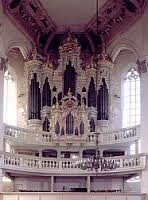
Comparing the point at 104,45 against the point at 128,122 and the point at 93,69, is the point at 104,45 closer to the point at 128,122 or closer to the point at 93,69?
the point at 93,69

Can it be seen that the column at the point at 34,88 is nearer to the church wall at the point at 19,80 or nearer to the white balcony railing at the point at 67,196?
the church wall at the point at 19,80

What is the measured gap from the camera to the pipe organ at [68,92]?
2988 centimetres

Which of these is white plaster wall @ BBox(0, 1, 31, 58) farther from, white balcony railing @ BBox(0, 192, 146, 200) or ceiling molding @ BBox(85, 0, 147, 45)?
white balcony railing @ BBox(0, 192, 146, 200)

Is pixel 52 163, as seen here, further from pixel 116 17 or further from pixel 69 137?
pixel 116 17

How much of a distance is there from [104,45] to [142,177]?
8.29 m

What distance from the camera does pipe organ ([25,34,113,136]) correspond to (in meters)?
29.9

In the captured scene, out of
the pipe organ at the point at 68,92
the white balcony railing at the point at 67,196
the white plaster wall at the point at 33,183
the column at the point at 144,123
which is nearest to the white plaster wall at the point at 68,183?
the white plaster wall at the point at 33,183

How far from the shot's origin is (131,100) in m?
32.4

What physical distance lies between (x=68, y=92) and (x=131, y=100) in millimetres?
4412

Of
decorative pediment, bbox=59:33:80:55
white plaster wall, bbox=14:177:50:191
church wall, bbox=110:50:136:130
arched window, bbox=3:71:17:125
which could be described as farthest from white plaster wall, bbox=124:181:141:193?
decorative pediment, bbox=59:33:80:55

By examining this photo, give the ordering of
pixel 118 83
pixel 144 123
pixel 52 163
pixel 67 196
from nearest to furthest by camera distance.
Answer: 1. pixel 67 196
2. pixel 144 123
3. pixel 52 163
4. pixel 118 83

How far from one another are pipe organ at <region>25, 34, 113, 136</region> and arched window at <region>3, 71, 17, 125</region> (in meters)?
1.96

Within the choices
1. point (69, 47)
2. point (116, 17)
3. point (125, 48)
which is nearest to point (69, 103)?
point (69, 47)

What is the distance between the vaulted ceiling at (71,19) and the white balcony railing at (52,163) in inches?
269
